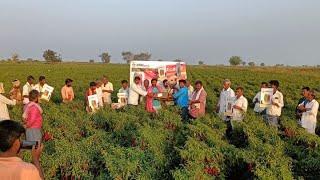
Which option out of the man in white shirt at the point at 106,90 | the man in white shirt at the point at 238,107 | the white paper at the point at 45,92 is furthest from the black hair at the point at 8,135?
the man in white shirt at the point at 106,90

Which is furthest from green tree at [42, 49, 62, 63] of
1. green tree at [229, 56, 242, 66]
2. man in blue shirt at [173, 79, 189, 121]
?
man in blue shirt at [173, 79, 189, 121]

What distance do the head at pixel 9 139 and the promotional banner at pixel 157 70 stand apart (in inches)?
437

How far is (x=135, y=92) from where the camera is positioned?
45.5 ft

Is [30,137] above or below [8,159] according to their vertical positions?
below

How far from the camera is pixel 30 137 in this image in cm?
918

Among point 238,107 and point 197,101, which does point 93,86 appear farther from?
point 238,107

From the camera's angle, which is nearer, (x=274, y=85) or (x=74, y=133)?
(x=74, y=133)

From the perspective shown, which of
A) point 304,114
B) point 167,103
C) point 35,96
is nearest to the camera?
point 35,96

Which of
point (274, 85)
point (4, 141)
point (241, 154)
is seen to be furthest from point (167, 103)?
point (4, 141)

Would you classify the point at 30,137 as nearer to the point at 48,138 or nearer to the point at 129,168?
the point at 48,138

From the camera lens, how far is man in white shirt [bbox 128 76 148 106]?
1362 centimetres

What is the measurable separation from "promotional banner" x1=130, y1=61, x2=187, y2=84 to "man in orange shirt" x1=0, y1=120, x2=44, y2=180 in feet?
36.4

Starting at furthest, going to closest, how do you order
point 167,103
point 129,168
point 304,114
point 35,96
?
point 167,103 → point 304,114 → point 35,96 → point 129,168

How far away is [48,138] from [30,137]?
644 millimetres
